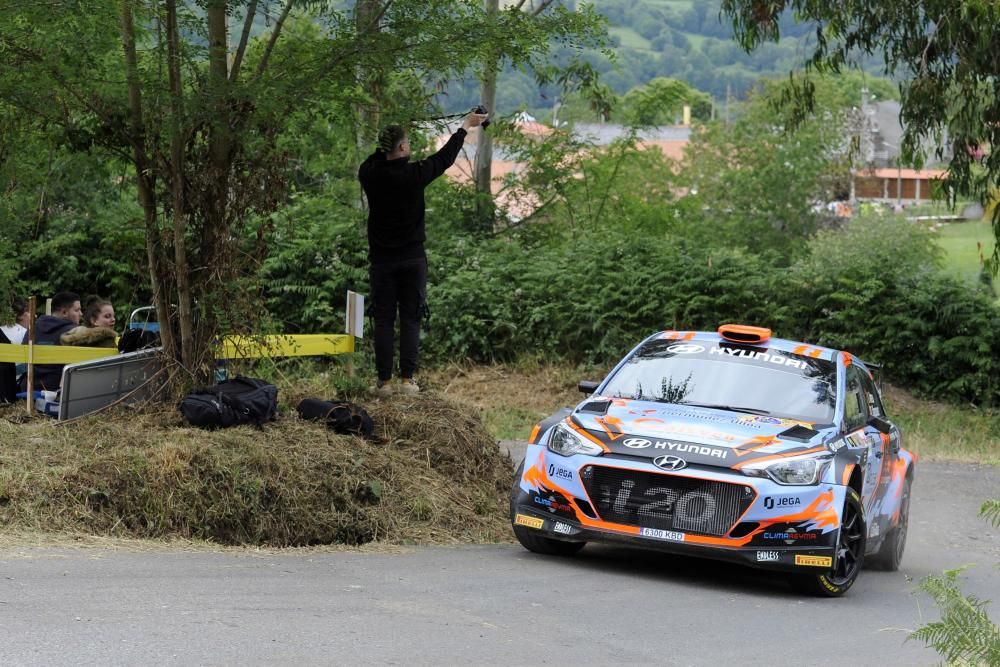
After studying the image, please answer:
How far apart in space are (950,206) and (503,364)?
21.9ft

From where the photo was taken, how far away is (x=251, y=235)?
12.2 meters

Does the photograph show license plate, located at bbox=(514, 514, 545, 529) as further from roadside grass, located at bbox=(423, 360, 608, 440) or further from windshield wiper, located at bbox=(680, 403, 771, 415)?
roadside grass, located at bbox=(423, 360, 608, 440)

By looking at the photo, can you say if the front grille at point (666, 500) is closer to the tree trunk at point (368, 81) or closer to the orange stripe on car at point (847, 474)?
the orange stripe on car at point (847, 474)

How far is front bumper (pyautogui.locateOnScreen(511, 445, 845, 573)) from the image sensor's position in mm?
8758

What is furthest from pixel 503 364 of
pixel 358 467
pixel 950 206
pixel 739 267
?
pixel 358 467

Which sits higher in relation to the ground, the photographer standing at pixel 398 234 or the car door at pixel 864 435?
the photographer standing at pixel 398 234

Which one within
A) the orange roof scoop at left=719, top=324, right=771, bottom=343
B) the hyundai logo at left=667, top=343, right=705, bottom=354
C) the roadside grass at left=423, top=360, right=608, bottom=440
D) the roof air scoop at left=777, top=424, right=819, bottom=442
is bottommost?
the roadside grass at left=423, top=360, right=608, bottom=440

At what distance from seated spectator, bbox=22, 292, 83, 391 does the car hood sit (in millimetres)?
4815

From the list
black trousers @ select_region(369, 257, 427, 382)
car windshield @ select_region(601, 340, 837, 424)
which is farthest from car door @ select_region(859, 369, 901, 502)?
black trousers @ select_region(369, 257, 427, 382)

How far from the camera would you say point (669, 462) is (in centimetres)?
891

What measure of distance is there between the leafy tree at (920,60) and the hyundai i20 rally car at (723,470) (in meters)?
9.19

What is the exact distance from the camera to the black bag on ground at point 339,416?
35.8 ft

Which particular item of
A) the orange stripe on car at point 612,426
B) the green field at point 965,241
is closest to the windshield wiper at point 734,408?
the orange stripe on car at point 612,426

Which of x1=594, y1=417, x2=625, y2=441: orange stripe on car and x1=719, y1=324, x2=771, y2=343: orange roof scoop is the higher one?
x1=719, y1=324, x2=771, y2=343: orange roof scoop
